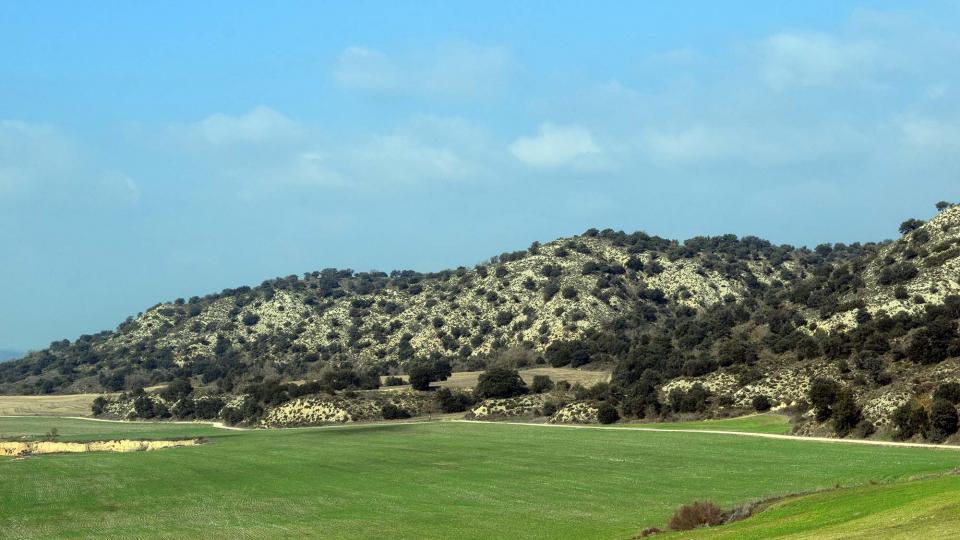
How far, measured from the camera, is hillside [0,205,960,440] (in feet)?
309

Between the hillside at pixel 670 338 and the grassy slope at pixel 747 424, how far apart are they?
233 centimetres

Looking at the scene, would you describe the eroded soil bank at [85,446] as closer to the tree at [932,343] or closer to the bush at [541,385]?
the bush at [541,385]

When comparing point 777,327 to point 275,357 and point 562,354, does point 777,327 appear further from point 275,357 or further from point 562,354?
point 275,357

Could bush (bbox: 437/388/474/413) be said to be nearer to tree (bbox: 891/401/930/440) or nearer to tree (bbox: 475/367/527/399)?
tree (bbox: 475/367/527/399)

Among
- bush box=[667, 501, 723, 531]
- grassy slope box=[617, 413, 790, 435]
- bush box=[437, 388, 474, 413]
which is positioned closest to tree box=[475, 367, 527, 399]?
bush box=[437, 388, 474, 413]

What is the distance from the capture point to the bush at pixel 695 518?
1484 inches

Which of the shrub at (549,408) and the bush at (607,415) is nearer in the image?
the bush at (607,415)

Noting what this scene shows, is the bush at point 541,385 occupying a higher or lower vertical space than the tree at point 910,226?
lower

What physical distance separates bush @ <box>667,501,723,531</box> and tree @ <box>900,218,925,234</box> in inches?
4493

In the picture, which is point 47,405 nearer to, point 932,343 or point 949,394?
point 932,343

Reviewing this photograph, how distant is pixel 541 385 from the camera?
126 meters

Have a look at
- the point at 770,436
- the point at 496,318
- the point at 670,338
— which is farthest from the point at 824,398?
the point at 496,318

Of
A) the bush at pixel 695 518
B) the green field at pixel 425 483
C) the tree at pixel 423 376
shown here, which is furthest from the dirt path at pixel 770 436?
the bush at pixel 695 518

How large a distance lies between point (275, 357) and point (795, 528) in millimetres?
161624
